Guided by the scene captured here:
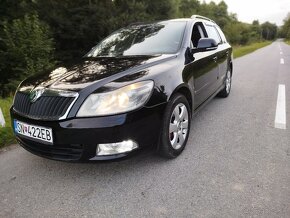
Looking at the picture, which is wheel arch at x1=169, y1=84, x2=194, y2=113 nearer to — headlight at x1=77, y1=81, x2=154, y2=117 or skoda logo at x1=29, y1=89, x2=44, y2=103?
headlight at x1=77, y1=81, x2=154, y2=117


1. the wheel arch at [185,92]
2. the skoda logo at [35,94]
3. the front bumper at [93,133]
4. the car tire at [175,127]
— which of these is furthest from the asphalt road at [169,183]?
the skoda logo at [35,94]

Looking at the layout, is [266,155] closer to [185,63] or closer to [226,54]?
[185,63]

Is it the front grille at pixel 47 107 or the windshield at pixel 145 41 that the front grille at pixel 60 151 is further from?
the windshield at pixel 145 41

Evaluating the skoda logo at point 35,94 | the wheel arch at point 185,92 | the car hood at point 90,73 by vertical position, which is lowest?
the wheel arch at point 185,92

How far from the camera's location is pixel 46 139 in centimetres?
259

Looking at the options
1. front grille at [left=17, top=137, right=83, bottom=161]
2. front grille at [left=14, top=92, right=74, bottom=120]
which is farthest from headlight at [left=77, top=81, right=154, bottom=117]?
front grille at [left=17, top=137, right=83, bottom=161]

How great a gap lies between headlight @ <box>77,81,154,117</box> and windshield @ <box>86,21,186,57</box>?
1091mm

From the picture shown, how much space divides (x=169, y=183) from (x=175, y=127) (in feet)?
2.17

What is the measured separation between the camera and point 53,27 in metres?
14.9

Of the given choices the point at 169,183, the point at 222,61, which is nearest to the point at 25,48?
the point at 222,61

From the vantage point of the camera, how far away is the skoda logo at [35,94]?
8.74 ft

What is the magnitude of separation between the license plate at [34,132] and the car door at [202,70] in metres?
1.76

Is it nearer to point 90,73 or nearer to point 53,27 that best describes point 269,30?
point 53,27

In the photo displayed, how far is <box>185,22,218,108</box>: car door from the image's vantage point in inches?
144
